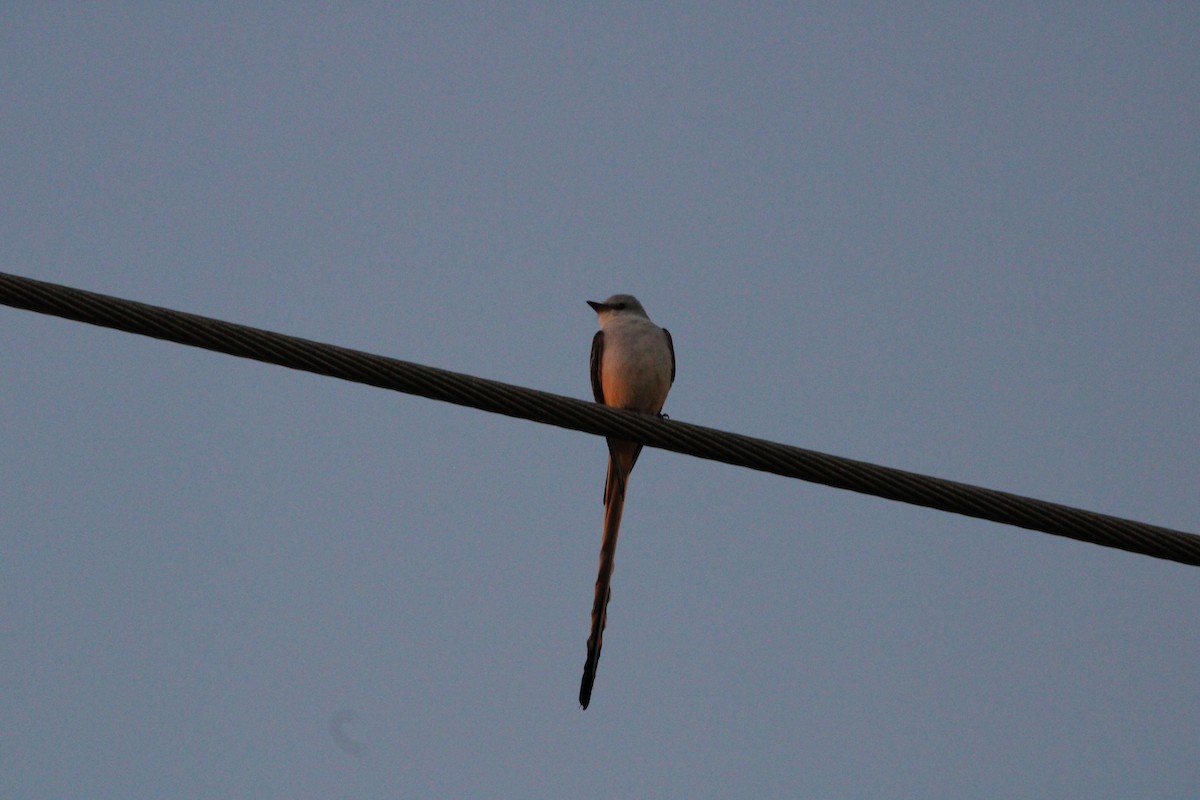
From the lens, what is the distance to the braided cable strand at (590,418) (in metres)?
3.07

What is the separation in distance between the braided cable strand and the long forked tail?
1.48 meters

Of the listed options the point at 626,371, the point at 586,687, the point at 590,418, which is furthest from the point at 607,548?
the point at 590,418

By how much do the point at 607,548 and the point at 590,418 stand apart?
6.19 feet

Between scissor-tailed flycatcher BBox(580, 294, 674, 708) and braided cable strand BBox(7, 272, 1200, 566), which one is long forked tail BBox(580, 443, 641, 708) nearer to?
scissor-tailed flycatcher BBox(580, 294, 674, 708)

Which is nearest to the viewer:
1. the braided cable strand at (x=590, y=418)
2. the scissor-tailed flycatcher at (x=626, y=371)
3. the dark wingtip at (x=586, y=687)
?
the braided cable strand at (x=590, y=418)

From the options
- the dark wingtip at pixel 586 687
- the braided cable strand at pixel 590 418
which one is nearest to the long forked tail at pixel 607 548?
the dark wingtip at pixel 586 687

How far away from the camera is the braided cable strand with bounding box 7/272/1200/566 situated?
3.07 metres

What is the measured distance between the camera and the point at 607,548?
5.28 metres

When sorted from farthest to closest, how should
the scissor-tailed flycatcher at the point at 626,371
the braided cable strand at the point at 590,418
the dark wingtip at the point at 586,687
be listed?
the scissor-tailed flycatcher at the point at 626,371 < the dark wingtip at the point at 586,687 < the braided cable strand at the point at 590,418

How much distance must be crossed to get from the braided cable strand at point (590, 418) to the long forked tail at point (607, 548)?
58.1 inches

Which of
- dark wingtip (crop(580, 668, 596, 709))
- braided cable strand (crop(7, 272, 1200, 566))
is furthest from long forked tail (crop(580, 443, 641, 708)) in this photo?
braided cable strand (crop(7, 272, 1200, 566))

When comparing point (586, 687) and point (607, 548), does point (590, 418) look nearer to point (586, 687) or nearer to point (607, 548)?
point (586, 687)

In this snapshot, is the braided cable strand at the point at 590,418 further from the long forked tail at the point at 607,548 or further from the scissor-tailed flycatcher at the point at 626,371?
the scissor-tailed flycatcher at the point at 626,371

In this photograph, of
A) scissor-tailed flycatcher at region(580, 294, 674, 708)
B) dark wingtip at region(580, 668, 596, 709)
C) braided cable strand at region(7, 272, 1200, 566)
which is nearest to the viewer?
braided cable strand at region(7, 272, 1200, 566)
